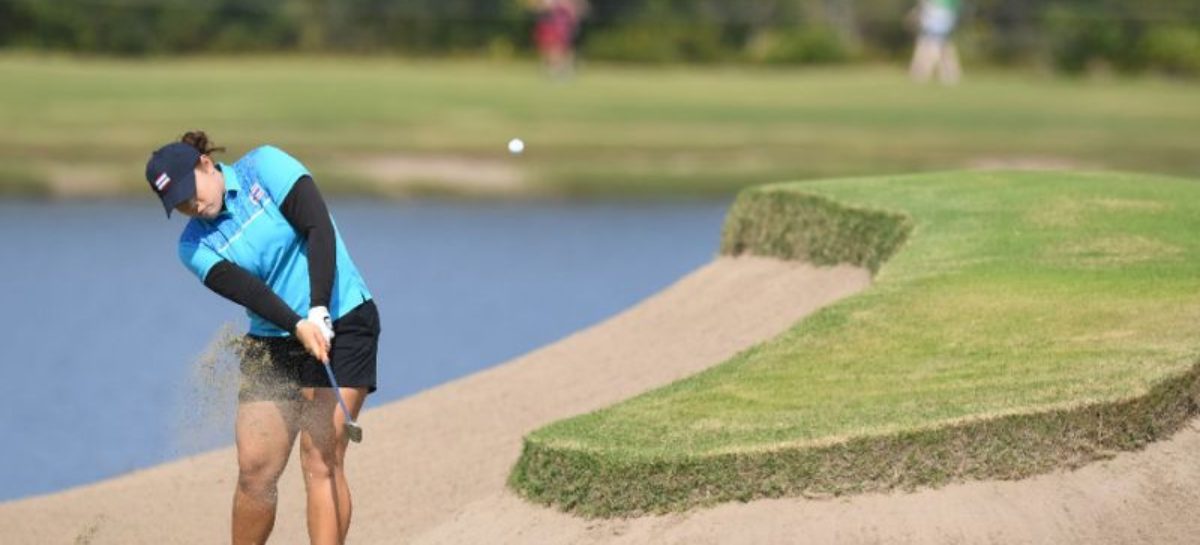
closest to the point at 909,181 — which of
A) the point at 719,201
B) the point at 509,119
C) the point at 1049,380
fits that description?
the point at 1049,380

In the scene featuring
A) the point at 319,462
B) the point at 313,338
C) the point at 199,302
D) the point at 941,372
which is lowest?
the point at 199,302

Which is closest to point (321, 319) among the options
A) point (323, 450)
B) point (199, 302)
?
point (323, 450)

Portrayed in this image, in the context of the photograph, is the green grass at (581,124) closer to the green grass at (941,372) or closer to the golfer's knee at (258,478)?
the green grass at (941,372)

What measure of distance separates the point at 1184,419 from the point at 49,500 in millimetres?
5300

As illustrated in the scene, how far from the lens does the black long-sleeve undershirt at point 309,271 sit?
28.1ft

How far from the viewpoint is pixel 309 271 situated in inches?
342

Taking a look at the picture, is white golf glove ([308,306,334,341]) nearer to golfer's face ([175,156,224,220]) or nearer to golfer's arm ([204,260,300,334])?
golfer's arm ([204,260,300,334])

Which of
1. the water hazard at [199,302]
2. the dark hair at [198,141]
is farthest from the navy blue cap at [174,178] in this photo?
the water hazard at [199,302]

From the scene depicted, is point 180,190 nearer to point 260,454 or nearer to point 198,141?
point 198,141

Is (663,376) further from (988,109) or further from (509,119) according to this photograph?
(988,109)

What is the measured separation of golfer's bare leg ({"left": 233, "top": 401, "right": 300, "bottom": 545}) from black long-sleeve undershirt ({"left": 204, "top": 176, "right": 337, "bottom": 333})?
0.37 m

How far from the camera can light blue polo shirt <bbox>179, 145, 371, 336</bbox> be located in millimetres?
8742

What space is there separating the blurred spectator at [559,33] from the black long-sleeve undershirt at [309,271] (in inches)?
1355

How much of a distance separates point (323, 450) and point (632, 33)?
40270 millimetres
